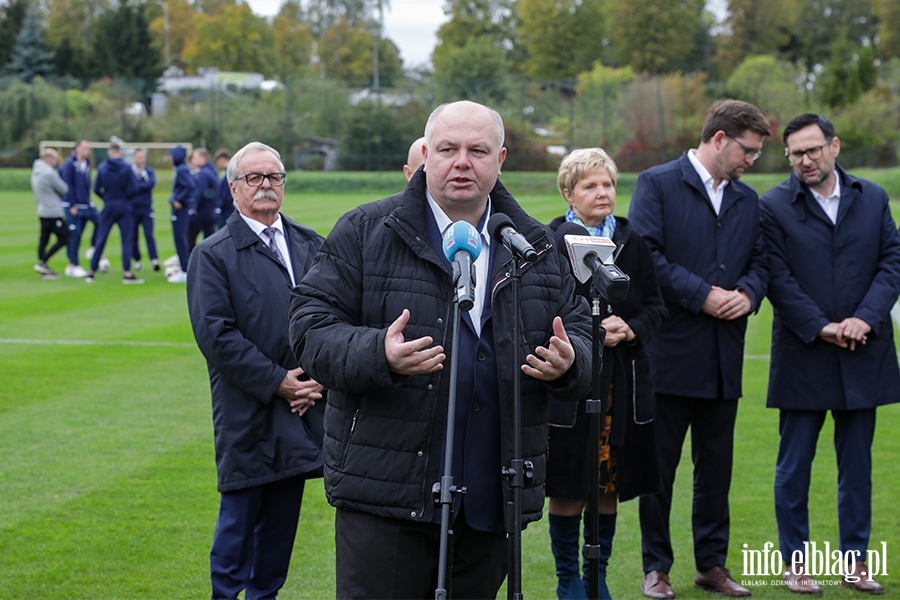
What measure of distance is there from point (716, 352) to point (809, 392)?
61 cm

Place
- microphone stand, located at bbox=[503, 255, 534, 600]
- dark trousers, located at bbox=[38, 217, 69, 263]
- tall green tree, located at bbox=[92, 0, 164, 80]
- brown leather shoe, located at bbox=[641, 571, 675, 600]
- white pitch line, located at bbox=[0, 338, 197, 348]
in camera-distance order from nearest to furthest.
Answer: microphone stand, located at bbox=[503, 255, 534, 600] → brown leather shoe, located at bbox=[641, 571, 675, 600] → white pitch line, located at bbox=[0, 338, 197, 348] → dark trousers, located at bbox=[38, 217, 69, 263] → tall green tree, located at bbox=[92, 0, 164, 80]

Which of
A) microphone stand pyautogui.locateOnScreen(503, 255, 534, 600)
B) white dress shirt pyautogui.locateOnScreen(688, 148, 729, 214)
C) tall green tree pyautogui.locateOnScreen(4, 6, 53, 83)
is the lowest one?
microphone stand pyautogui.locateOnScreen(503, 255, 534, 600)

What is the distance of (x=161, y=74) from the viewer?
87250 mm

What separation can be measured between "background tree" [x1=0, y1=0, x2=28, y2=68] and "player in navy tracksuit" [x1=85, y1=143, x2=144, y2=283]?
248ft

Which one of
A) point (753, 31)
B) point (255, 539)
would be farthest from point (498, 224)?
point (753, 31)

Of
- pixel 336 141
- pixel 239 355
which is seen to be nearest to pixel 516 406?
pixel 239 355

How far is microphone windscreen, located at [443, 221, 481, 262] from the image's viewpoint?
2.96 m

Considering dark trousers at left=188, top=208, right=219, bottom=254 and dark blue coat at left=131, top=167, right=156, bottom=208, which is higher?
dark blue coat at left=131, top=167, right=156, bottom=208

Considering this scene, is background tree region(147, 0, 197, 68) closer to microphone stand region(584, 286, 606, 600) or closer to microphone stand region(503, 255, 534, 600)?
microphone stand region(584, 286, 606, 600)

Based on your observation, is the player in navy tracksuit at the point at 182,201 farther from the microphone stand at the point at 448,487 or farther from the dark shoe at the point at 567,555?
the microphone stand at the point at 448,487

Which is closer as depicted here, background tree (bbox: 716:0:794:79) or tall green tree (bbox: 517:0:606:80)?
background tree (bbox: 716:0:794:79)

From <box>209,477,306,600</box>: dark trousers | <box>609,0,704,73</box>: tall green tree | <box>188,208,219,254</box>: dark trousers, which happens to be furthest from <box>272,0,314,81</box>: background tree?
<box>209,477,306,600</box>: dark trousers

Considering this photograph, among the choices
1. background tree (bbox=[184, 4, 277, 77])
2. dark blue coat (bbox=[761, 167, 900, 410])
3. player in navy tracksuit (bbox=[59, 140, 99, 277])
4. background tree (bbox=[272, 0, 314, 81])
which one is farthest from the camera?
background tree (bbox=[272, 0, 314, 81])

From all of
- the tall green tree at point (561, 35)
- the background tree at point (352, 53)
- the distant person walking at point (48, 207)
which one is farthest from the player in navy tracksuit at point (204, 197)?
the background tree at point (352, 53)
